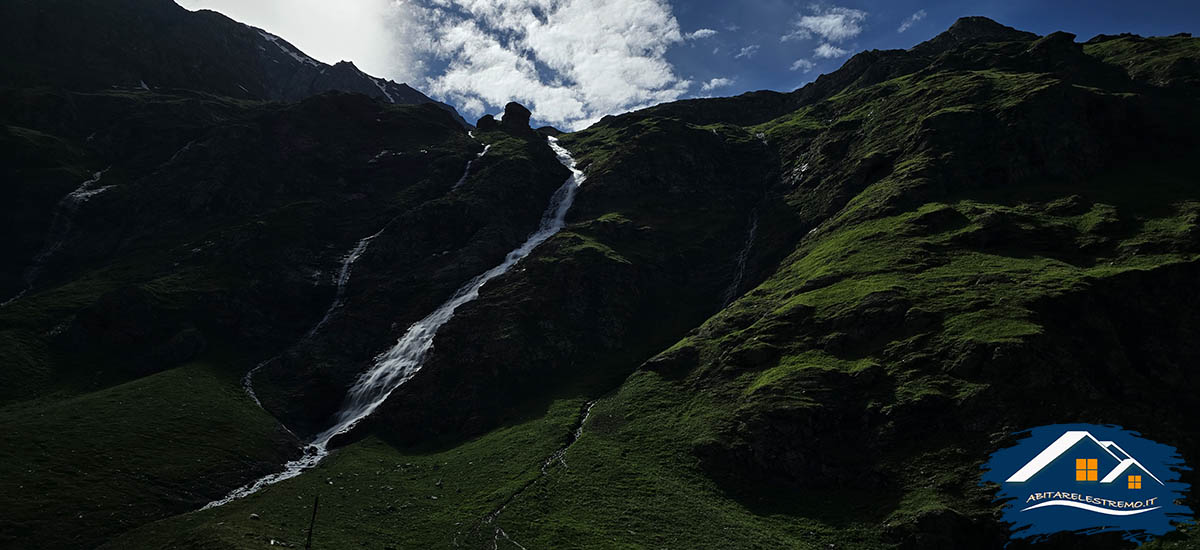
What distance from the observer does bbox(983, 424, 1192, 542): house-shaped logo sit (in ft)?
121

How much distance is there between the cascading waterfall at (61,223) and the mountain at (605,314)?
2.04ft

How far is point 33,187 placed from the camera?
118m

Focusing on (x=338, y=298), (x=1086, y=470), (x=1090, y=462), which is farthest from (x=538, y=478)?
(x=338, y=298)

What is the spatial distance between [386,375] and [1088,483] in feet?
278

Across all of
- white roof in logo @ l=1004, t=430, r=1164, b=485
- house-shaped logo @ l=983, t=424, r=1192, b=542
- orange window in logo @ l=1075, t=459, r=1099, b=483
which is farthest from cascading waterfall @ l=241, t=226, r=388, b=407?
orange window in logo @ l=1075, t=459, r=1099, b=483

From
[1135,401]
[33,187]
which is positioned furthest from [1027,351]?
[33,187]

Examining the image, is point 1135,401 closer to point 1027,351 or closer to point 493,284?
point 1027,351

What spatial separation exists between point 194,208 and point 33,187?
3094 centimetres

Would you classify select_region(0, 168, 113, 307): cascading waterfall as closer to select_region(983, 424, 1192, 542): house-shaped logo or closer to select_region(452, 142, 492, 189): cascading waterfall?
select_region(452, 142, 492, 189): cascading waterfall

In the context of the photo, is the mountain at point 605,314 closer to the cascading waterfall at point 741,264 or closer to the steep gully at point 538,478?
the steep gully at point 538,478

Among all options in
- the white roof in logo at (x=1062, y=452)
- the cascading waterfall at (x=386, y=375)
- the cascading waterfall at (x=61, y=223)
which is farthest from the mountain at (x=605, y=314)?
the white roof in logo at (x=1062, y=452)

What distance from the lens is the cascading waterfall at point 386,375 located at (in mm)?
65250

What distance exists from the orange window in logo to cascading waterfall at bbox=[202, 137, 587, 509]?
7295 centimetres

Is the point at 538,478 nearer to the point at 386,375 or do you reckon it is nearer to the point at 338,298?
the point at 386,375
